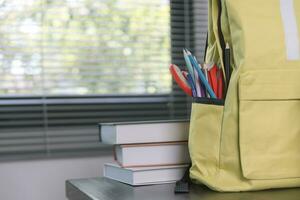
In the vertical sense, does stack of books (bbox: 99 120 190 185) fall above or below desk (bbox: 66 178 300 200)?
above

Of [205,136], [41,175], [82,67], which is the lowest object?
[41,175]

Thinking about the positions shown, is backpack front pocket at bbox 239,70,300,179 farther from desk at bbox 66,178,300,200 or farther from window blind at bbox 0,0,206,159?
window blind at bbox 0,0,206,159

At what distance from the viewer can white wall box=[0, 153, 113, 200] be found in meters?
1.10

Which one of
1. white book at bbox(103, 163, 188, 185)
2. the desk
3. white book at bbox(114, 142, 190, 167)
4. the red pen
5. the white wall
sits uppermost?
the red pen

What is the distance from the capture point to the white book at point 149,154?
850mm

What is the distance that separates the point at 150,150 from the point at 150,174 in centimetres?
4

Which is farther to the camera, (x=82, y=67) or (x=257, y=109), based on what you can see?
(x=82, y=67)

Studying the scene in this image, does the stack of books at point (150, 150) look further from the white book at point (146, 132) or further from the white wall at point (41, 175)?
the white wall at point (41, 175)

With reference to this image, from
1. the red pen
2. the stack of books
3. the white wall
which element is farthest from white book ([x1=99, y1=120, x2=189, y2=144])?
the white wall

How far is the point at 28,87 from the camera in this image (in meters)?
1.16

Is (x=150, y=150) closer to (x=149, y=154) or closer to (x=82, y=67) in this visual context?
(x=149, y=154)

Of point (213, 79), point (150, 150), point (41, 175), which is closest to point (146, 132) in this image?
point (150, 150)

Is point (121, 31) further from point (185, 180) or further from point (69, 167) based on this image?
point (185, 180)

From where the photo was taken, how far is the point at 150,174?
0.85 meters
